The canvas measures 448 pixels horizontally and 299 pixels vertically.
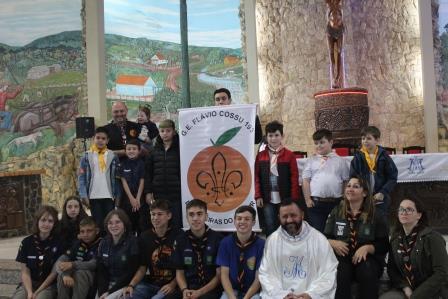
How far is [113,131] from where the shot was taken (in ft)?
16.5

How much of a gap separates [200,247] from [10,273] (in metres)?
2.29

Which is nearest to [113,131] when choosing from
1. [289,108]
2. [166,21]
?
[289,108]

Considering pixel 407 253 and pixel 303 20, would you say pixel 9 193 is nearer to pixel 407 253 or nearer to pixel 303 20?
pixel 407 253

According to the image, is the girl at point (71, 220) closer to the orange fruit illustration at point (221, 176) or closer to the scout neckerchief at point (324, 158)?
the orange fruit illustration at point (221, 176)

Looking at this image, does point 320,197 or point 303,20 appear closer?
point 320,197

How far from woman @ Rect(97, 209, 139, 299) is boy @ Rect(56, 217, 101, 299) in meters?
0.10

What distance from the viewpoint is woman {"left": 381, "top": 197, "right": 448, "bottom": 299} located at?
3203 millimetres

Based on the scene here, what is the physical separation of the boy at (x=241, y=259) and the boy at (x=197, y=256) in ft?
0.43

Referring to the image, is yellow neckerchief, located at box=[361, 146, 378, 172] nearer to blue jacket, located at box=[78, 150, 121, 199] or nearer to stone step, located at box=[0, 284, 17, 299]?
blue jacket, located at box=[78, 150, 121, 199]

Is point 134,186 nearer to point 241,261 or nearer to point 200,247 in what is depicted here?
point 200,247

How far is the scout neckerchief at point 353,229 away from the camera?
11.8 ft

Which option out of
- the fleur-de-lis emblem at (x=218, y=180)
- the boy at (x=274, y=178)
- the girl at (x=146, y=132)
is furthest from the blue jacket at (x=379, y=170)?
the girl at (x=146, y=132)

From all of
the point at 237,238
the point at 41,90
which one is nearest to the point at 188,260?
the point at 237,238

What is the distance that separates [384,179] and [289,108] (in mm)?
6617
